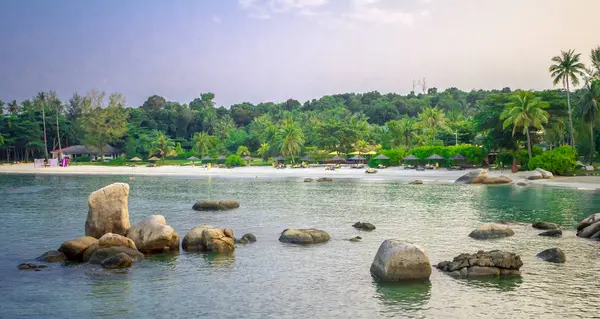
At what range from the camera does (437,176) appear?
73875mm

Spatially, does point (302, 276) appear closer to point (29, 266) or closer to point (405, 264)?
point (405, 264)

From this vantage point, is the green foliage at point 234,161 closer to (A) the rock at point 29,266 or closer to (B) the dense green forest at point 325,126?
(B) the dense green forest at point 325,126

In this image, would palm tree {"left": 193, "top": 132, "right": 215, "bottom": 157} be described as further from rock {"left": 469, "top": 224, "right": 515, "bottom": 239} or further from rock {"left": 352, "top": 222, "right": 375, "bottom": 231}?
rock {"left": 469, "top": 224, "right": 515, "bottom": 239}

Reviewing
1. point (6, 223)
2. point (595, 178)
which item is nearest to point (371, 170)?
point (595, 178)

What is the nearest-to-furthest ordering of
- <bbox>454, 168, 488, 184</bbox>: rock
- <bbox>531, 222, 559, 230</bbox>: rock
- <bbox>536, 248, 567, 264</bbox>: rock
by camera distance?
<bbox>536, 248, 567, 264</bbox>: rock < <bbox>531, 222, 559, 230</bbox>: rock < <bbox>454, 168, 488, 184</bbox>: rock

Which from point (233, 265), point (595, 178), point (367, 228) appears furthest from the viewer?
point (595, 178)

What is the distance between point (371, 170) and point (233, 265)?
206 ft

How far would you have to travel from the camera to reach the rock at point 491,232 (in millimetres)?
27188

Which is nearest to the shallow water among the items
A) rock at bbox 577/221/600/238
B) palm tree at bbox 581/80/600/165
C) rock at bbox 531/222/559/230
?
rock at bbox 577/221/600/238

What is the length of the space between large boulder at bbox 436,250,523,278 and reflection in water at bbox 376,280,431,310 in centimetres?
174

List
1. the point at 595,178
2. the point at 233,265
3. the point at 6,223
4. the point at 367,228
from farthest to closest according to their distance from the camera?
the point at 595,178
the point at 6,223
the point at 367,228
the point at 233,265

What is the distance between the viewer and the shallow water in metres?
16.1

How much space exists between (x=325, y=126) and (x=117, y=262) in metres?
87.1

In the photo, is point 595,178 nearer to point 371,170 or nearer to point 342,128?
point 371,170
